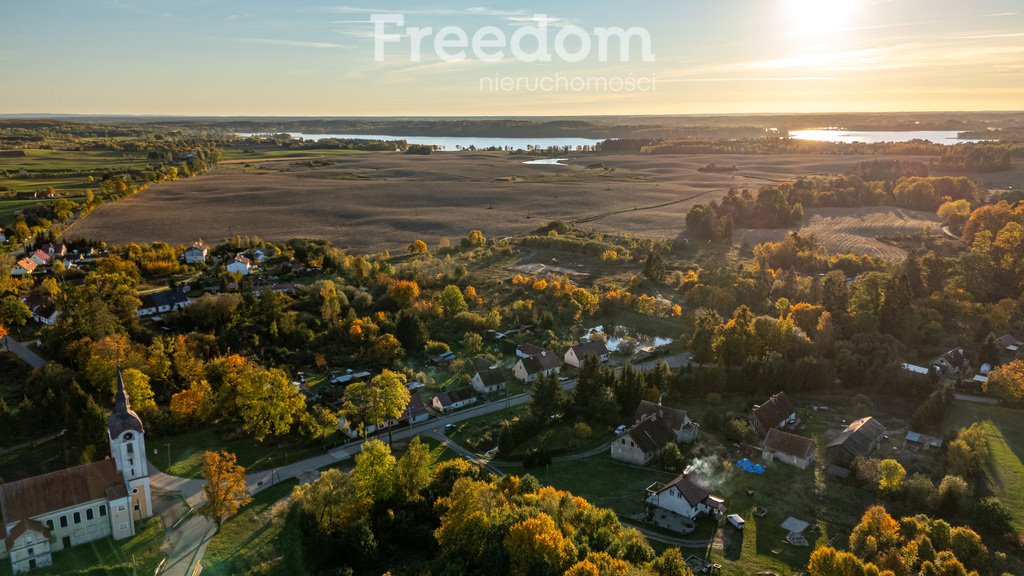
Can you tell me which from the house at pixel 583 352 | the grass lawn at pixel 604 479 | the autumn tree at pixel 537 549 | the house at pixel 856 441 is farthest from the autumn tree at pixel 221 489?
the house at pixel 856 441

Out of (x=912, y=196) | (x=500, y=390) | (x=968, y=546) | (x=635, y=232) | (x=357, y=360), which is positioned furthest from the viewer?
(x=912, y=196)

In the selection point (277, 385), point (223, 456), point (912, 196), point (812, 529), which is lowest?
point (812, 529)

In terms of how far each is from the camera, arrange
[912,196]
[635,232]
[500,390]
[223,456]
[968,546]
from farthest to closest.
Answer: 1. [912,196]
2. [635,232]
3. [500,390]
4. [223,456]
5. [968,546]

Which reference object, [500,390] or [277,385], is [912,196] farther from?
[277,385]

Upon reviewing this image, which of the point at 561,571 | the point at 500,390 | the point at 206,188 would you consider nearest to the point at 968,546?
the point at 561,571

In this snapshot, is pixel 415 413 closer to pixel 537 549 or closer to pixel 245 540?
pixel 245 540

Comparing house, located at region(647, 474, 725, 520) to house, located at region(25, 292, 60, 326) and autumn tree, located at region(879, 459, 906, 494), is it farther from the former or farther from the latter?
house, located at region(25, 292, 60, 326)

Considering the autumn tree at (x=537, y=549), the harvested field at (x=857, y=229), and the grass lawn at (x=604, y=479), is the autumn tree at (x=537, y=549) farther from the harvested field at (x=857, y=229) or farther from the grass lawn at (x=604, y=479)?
the harvested field at (x=857, y=229)

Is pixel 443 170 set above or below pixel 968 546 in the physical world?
above
